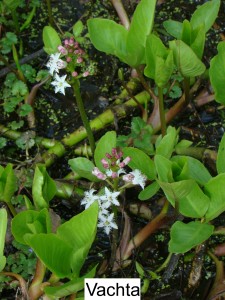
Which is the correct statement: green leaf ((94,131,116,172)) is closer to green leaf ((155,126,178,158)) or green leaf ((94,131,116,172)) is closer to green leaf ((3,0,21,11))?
green leaf ((155,126,178,158))

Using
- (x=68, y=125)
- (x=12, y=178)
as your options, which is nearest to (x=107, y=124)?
(x=68, y=125)

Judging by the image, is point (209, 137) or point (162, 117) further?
point (209, 137)

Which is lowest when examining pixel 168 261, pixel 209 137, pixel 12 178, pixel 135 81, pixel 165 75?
pixel 168 261

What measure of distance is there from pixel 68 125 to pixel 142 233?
531 millimetres

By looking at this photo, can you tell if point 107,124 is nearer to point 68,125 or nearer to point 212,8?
point 68,125

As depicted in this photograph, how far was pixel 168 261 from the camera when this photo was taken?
1.46 meters

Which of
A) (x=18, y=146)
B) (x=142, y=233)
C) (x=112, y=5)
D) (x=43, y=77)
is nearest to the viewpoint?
(x=142, y=233)

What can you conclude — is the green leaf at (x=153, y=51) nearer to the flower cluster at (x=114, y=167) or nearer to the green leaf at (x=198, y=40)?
the green leaf at (x=198, y=40)

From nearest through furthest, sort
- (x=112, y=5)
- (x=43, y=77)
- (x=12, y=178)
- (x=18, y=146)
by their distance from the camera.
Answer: (x=12, y=178) → (x=18, y=146) → (x=43, y=77) → (x=112, y=5)

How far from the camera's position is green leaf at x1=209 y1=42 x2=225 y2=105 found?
4.45ft

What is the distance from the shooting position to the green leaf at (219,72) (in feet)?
4.45

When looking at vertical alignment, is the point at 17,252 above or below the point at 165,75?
below

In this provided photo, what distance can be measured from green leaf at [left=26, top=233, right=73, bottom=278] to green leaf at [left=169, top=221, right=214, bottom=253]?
0.78 ft

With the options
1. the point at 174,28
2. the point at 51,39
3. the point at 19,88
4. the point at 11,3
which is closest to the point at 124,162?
the point at 51,39
